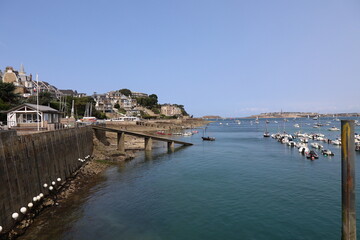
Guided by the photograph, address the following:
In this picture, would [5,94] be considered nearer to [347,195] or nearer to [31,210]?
[31,210]

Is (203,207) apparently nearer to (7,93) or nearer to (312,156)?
(312,156)

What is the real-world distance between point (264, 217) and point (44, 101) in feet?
215

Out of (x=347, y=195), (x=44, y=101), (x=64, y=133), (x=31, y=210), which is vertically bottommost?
(x=31, y=210)

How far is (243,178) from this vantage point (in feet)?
101

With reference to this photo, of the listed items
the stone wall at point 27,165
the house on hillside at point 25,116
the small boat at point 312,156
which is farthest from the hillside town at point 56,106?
the small boat at point 312,156

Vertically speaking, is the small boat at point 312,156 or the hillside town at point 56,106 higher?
the hillside town at point 56,106

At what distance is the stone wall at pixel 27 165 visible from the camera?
47.3ft

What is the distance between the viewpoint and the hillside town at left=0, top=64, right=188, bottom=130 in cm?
3319

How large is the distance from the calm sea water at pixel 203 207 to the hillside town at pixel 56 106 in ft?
39.5

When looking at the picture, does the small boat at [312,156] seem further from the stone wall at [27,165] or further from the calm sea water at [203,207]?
the stone wall at [27,165]

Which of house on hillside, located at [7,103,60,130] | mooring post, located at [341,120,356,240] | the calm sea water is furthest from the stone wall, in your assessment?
mooring post, located at [341,120,356,240]

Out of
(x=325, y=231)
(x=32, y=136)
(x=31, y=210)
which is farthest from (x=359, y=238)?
(x=32, y=136)

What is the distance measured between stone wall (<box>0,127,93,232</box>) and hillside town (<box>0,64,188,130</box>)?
17.0ft

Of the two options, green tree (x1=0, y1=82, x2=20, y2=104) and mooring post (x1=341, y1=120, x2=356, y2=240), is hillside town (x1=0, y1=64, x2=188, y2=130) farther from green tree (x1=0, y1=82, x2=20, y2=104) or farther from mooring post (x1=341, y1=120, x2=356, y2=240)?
mooring post (x1=341, y1=120, x2=356, y2=240)
